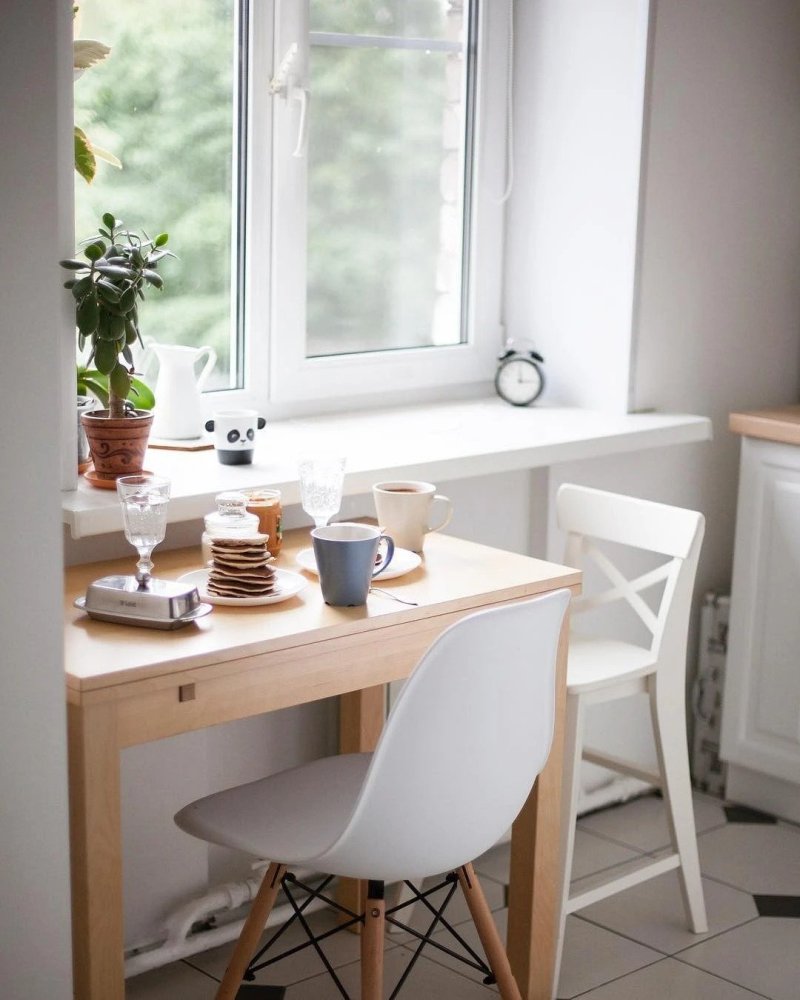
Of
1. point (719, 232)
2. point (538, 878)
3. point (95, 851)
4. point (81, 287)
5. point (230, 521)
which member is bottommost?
point (538, 878)

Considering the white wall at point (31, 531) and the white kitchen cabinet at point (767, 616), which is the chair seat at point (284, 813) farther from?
the white kitchen cabinet at point (767, 616)

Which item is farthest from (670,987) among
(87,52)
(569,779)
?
(87,52)

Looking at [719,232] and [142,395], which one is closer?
[142,395]

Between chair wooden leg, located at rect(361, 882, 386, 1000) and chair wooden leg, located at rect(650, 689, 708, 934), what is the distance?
2.56 feet

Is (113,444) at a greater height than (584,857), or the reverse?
(113,444)

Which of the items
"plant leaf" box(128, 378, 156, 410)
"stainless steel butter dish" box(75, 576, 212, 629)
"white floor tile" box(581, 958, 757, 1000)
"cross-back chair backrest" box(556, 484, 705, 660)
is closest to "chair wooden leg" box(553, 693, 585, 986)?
"white floor tile" box(581, 958, 757, 1000)

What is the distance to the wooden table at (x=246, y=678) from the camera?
5.54 ft

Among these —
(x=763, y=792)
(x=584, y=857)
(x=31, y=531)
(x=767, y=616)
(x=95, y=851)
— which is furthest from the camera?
(x=763, y=792)

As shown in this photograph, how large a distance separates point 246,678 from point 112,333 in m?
0.64

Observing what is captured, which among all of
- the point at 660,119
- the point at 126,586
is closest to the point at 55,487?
the point at 126,586

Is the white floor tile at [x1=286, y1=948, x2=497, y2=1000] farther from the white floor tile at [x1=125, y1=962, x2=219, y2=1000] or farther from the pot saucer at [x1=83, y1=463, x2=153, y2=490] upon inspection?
the pot saucer at [x1=83, y1=463, x2=153, y2=490]

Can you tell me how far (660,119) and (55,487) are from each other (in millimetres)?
1928

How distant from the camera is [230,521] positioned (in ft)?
6.72

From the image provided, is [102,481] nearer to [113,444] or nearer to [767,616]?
[113,444]
